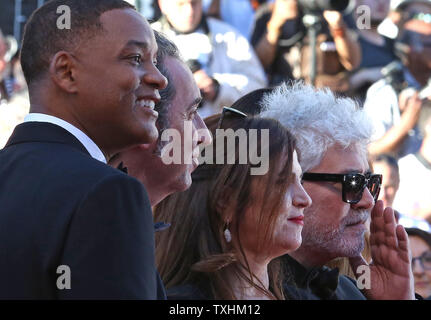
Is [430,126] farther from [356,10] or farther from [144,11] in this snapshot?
[144,11]

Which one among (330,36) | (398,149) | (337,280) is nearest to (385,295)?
(337,280)

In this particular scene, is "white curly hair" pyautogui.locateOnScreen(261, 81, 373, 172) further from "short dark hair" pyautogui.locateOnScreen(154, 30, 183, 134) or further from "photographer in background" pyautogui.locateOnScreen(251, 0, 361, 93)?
"photographer in background" pyautogui.locateOnScreen(251, 0, 361, 93)

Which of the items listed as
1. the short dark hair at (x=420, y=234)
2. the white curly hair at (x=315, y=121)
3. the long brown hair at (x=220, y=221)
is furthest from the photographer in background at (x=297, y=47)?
the long brown hair at (x=220, y=221)

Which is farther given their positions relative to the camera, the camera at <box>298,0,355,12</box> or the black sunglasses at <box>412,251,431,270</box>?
the camera at <box>298,0,355,12</box>

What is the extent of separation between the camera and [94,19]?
1658mm

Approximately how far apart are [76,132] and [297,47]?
11.8 feet

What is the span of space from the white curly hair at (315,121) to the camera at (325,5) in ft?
6.42

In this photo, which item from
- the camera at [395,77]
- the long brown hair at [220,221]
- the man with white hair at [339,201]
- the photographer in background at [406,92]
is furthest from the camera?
the camera at [395,77]

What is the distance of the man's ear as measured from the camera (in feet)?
5.30

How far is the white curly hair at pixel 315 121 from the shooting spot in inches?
109

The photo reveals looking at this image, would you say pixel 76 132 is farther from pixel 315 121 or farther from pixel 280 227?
pixel 315 121

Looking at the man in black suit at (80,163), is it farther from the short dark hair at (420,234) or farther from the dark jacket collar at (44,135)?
the short dark hair at (420,234)

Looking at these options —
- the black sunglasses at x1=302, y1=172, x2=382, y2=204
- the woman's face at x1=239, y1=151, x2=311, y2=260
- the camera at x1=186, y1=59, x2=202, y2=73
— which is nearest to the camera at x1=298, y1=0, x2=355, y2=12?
the camera at x1=186, y1=59, x2=202, y2=73
